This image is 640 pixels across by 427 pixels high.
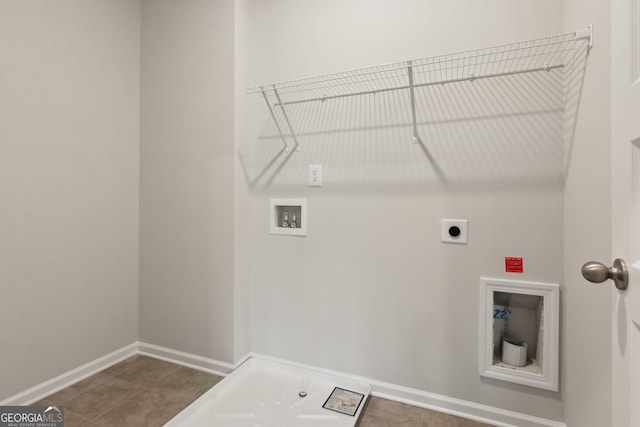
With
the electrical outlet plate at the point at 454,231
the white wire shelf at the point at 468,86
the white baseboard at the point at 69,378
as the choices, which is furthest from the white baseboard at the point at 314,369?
the white wire shelf at the point at 468,86

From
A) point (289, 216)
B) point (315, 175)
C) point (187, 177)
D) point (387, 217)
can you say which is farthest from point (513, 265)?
point (187, 177)

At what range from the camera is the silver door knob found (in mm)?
593

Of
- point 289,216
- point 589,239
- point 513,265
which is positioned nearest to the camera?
point 589,239

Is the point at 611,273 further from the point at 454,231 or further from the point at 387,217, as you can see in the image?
the point at 387,217

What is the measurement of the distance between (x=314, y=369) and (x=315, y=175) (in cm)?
113

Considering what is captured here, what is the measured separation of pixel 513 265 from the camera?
138 centimetres

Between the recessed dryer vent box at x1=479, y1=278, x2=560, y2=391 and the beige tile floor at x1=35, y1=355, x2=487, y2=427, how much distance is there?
1.04ft

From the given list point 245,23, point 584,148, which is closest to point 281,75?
point 245,23

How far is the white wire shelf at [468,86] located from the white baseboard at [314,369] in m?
1.28

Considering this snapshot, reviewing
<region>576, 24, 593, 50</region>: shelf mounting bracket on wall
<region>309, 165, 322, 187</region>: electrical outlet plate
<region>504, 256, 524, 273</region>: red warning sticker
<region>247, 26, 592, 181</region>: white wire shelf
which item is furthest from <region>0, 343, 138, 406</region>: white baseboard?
<region>576, 24, 593, 50</region>: shelf mounting bracket on wall

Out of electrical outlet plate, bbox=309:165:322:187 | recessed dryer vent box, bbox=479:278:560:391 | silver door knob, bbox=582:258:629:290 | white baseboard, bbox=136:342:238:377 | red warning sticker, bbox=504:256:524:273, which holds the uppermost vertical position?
electrical outlet plate, bbox=309:165:322:187
